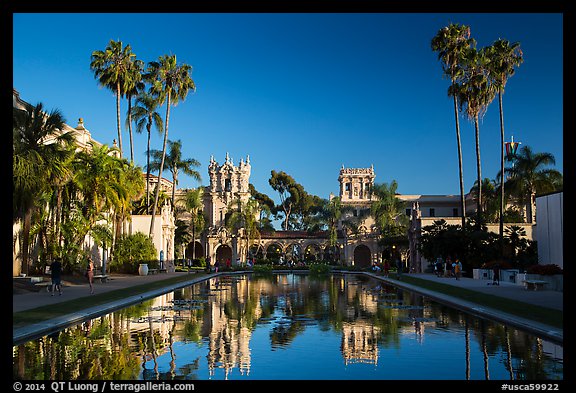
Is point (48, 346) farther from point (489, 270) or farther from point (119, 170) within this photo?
point (489, 270)

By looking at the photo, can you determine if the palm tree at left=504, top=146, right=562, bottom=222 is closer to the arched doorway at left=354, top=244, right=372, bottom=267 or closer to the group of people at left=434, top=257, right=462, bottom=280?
the group of people at left=434, top=257, right=462, bottom=280

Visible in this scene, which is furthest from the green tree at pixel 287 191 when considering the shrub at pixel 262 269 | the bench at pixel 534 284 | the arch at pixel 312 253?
the bench at pixel 534 284

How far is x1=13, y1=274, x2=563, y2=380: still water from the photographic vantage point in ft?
36.2

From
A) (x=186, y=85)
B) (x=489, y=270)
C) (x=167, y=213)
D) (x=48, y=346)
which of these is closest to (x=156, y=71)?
(x=186, y=85)

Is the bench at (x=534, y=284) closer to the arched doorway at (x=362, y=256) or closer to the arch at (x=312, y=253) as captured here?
the arched doorway at (x=362, y=256)

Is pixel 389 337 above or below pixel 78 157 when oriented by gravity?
below

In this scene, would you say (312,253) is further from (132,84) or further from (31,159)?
(31,159)

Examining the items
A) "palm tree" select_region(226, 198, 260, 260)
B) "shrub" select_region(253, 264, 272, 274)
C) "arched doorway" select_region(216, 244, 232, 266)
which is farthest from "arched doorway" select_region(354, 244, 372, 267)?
"shrub" select_region(253, 264, 272, 274)

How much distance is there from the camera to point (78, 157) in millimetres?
38688

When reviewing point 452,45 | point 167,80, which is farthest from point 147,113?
point 452,45

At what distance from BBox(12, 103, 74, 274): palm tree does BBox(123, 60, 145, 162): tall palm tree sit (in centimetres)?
2021

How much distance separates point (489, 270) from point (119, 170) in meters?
27.3
